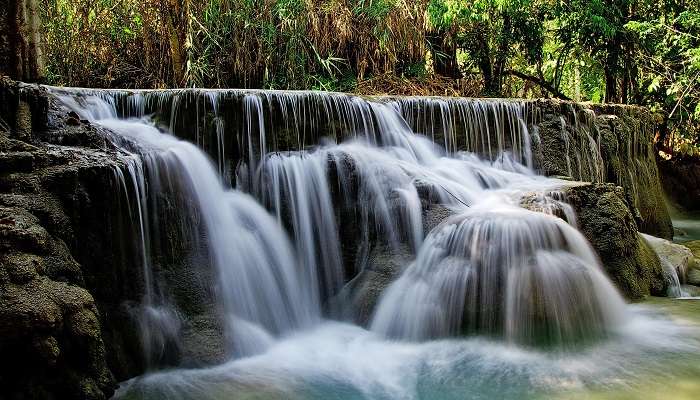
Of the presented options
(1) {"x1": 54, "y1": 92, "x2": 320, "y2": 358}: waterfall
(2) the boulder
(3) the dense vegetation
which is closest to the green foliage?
(3) the dense vegetation

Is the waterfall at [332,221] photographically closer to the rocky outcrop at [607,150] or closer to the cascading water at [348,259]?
the cascading water at [348,259]

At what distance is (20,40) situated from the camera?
17.0ft

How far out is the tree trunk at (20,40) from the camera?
5.07m

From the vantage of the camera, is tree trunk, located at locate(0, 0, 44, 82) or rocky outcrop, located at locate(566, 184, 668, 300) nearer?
tree trunk, located at locate(0, 0, 44, 82)

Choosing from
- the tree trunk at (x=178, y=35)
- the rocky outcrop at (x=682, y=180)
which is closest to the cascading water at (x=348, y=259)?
the tree trunk at (x=178, y=35)

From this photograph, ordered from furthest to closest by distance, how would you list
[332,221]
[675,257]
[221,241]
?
[675,257], [332,221], [221,241]

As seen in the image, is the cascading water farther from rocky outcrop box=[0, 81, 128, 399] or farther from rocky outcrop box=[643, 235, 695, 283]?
rocky outcrop box=[643, 235, 695, 283]

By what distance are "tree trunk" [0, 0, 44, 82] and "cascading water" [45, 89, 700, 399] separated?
56cm

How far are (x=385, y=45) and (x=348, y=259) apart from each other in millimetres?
5983

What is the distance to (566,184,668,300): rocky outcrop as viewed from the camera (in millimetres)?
5410

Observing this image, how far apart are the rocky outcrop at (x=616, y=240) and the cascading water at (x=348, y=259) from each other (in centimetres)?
28

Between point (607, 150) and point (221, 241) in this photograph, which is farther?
point (607, 150)

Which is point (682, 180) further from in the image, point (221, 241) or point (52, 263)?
point (52, 263)

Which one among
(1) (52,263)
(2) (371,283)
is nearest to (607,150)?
(2) (371,283)
